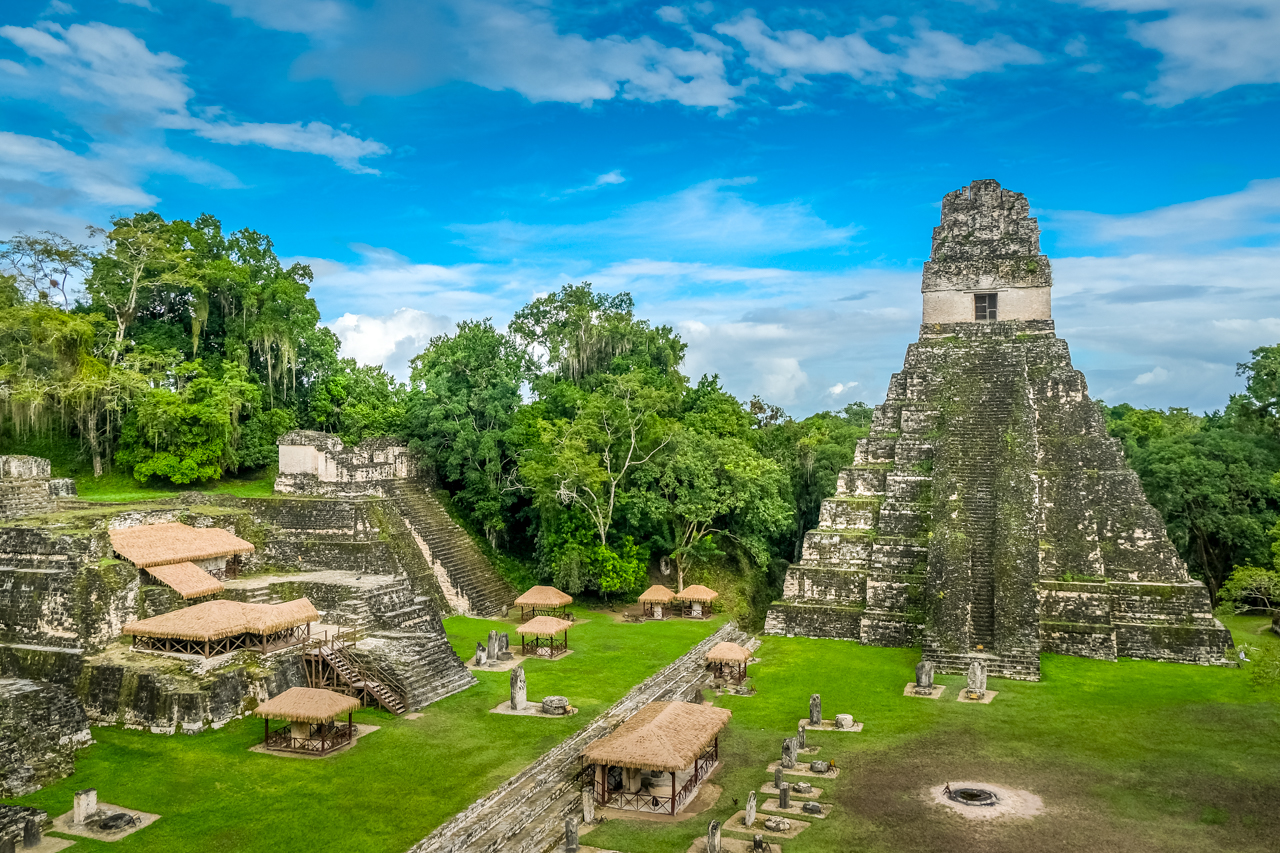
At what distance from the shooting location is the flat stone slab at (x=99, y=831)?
41.3ft

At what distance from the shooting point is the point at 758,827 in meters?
13.3

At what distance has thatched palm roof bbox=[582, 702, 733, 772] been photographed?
1359cm

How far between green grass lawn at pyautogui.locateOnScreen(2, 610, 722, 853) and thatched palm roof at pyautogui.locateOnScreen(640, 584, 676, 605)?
27.9 ft

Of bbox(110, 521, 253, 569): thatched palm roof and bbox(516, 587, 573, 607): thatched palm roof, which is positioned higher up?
bbox(110, 521, 253, 569): thatched palm roof

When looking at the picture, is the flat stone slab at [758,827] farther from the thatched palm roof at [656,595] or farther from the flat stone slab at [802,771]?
the thatched palm roof at [656,595]

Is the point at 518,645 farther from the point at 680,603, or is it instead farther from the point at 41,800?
the point at 41,800

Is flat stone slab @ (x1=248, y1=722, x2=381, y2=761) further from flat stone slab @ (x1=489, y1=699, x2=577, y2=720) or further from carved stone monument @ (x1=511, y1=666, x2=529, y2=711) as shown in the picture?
carved stone monument @ (x1=511, y1=666, x2=529, y2=711)

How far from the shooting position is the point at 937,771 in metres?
15.3

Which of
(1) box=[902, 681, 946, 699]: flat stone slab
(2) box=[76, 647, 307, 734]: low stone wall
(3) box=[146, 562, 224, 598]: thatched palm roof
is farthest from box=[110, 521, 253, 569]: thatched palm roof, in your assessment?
(1) box=[902, 681, 946, 699]: flat stone slab

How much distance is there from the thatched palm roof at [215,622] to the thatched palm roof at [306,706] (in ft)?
8.11

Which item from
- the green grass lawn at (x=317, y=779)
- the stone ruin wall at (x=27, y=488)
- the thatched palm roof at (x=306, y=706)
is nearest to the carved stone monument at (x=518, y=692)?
the green grass lawn at (x=317, y=779)

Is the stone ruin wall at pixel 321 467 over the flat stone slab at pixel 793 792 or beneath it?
over

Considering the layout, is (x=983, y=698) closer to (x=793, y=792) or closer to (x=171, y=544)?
(x=793, y=792)

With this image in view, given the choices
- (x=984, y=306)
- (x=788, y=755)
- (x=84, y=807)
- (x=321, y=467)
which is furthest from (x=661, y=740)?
(x=984, y=306)
